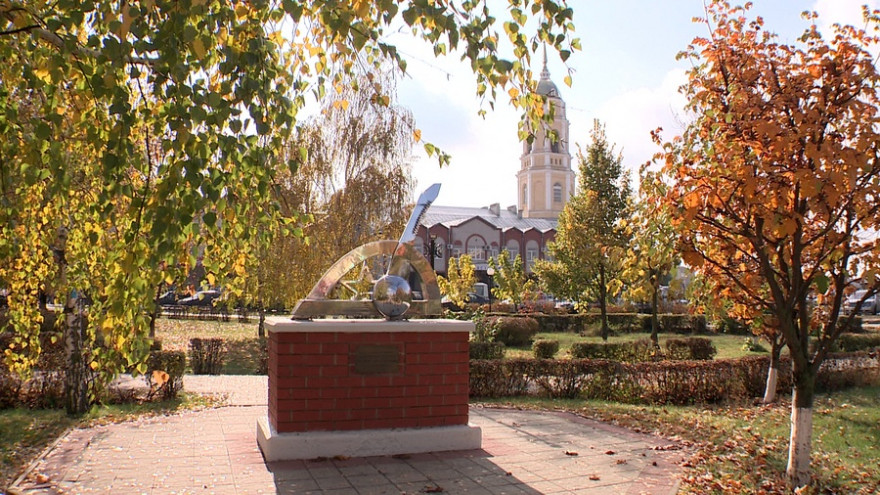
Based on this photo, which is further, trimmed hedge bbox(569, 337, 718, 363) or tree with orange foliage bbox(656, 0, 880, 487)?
trimmed hedge bbox(569, 337, 718, 363)

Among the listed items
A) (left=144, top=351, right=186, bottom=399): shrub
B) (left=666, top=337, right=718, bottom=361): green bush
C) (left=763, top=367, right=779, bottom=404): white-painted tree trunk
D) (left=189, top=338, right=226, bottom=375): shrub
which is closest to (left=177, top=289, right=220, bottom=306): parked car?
(left=189, top=338, right=226, bottom=375): shrub

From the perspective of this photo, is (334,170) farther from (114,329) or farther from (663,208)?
(114,329)

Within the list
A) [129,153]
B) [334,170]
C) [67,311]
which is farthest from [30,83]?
[334,170]

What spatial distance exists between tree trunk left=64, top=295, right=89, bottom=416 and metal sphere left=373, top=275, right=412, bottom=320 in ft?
13.7

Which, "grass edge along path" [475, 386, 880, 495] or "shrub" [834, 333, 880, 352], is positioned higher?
"shrub" [834, 333, 880, 352]

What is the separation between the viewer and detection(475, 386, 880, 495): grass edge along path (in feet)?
19.8

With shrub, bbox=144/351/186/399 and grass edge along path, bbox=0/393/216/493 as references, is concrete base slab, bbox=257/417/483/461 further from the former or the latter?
shrub, bbox=144/351/186/399

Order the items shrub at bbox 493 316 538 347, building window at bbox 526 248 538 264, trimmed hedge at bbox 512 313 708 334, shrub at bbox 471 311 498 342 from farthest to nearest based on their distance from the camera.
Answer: building window at bbox 526 248 538 264 → trimmed hedge at bbox 512 313 708 334 → shrub at bbox 493 316 538 347 → shrub at bbox 471 311 498 342

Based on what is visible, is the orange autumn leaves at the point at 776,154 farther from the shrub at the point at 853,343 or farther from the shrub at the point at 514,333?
the shrub at the point at 514,333

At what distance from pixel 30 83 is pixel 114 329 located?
1.31 meters

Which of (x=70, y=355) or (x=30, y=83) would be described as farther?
(x=70, y=355)

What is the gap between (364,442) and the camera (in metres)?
6.65

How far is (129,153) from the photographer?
283 cm

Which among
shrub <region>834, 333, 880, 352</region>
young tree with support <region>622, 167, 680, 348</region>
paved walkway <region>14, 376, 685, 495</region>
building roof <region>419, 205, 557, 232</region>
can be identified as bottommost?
paved walkway <region>14, 376, 685, 495</region>
